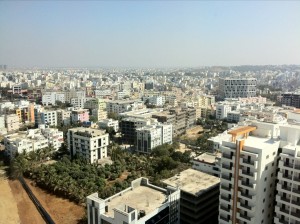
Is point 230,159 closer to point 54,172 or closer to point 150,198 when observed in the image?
point 150,198

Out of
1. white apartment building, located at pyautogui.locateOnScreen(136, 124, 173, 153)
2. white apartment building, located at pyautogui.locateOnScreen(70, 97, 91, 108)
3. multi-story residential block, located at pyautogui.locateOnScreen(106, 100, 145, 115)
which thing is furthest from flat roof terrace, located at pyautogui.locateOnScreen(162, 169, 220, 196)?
white apartment building, located at pyautogui.locateOnScreen(70, 97, 91, 108)

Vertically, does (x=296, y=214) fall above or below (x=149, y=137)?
above

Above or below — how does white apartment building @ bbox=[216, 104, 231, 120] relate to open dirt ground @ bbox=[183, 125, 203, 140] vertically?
above

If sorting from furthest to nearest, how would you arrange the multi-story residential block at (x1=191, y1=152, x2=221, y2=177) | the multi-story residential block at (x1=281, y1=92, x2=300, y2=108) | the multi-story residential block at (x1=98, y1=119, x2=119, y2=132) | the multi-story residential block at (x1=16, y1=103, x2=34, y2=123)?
the multi-story residential block at (x1=281, y1=92, x2=300, y2=108) → the multi-story residential block at (x1=16, y1=103, x2=34, y2=123) → the multi-story residential block at (x1=98, y1=119, x2=119, y2=132) → the multi-story residential block at (x1=191, y1=152, x2=221, y2=177)

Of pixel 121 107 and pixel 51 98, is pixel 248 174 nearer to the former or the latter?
pixel 121 107

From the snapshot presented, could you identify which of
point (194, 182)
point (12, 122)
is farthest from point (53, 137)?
point (194, 182)

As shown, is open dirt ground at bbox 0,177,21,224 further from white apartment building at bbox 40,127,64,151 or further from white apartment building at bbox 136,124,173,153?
white apartment building at bbox 136,124,173,153

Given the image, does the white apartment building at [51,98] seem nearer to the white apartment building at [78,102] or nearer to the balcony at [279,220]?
the white apartment building at [78,102]
